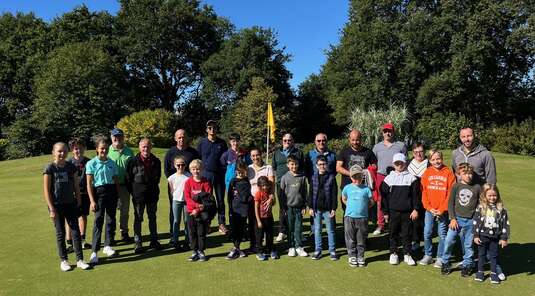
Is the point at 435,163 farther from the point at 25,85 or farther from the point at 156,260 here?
the point at 25,85

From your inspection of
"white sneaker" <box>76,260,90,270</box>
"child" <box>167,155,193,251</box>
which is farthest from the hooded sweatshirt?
"white sneaker" <box>76,260,90,270</box>

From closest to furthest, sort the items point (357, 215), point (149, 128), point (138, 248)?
point (357, 215) → point (138, 248) → point (149, 128)

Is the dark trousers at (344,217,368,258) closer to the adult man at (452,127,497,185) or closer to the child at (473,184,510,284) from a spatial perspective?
the child at (473,184,510,284)

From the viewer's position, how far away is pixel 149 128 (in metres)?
32.7

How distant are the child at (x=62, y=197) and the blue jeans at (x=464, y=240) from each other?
5053 mm

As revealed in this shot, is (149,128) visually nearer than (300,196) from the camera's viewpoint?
No

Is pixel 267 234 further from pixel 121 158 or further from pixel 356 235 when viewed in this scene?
pixel 121 158

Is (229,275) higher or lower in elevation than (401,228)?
lower

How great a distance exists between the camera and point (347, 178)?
7.12 meters

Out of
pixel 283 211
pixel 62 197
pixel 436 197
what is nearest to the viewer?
pixel 62 197

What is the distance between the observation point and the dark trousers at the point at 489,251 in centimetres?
573

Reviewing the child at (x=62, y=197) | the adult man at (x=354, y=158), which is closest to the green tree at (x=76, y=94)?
the child at (x=62, y=197)

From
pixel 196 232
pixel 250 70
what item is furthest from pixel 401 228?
pixel 250 70

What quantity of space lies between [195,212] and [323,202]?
1966 millimetres
